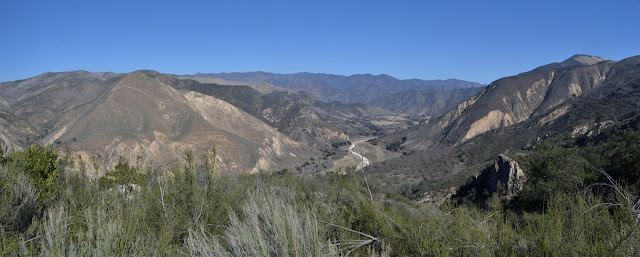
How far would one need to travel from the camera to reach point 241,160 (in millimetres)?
60781

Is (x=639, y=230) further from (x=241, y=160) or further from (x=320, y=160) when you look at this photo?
(x=320, y=160)

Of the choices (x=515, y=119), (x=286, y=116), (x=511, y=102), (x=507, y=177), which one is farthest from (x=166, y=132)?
(x=511, y=102)

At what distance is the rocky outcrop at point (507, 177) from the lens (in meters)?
27.9

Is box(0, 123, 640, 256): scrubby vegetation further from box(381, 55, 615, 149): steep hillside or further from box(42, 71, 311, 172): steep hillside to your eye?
box(381, 55, 615, 149): steep hillside

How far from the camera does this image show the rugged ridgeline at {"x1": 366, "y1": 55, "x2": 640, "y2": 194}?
49.6 m

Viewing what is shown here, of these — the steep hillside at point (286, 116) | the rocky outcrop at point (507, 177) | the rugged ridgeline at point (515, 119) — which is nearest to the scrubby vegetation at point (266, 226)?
the rocky outcrop at point (507, 177)

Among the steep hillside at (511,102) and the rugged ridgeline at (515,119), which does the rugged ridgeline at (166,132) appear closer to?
the rugged ridgeline at (515,119)

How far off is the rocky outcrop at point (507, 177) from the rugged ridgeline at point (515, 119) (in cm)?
716

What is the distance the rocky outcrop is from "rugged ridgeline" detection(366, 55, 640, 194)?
7.16m

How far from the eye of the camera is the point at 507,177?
28469 millimetres

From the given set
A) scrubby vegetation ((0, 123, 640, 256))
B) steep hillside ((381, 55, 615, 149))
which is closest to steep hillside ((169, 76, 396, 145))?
steep hillside ((381, 55, 615, 149))

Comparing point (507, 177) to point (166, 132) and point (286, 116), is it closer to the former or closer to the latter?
point (166, 132)

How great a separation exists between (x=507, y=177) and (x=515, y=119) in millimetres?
68039

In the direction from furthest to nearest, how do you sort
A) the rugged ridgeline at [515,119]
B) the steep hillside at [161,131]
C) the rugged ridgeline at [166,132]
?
the rugged ridgeline at [166,132]
the steep hillside at [161,131]
the rugged ridgeline at [515,119]
